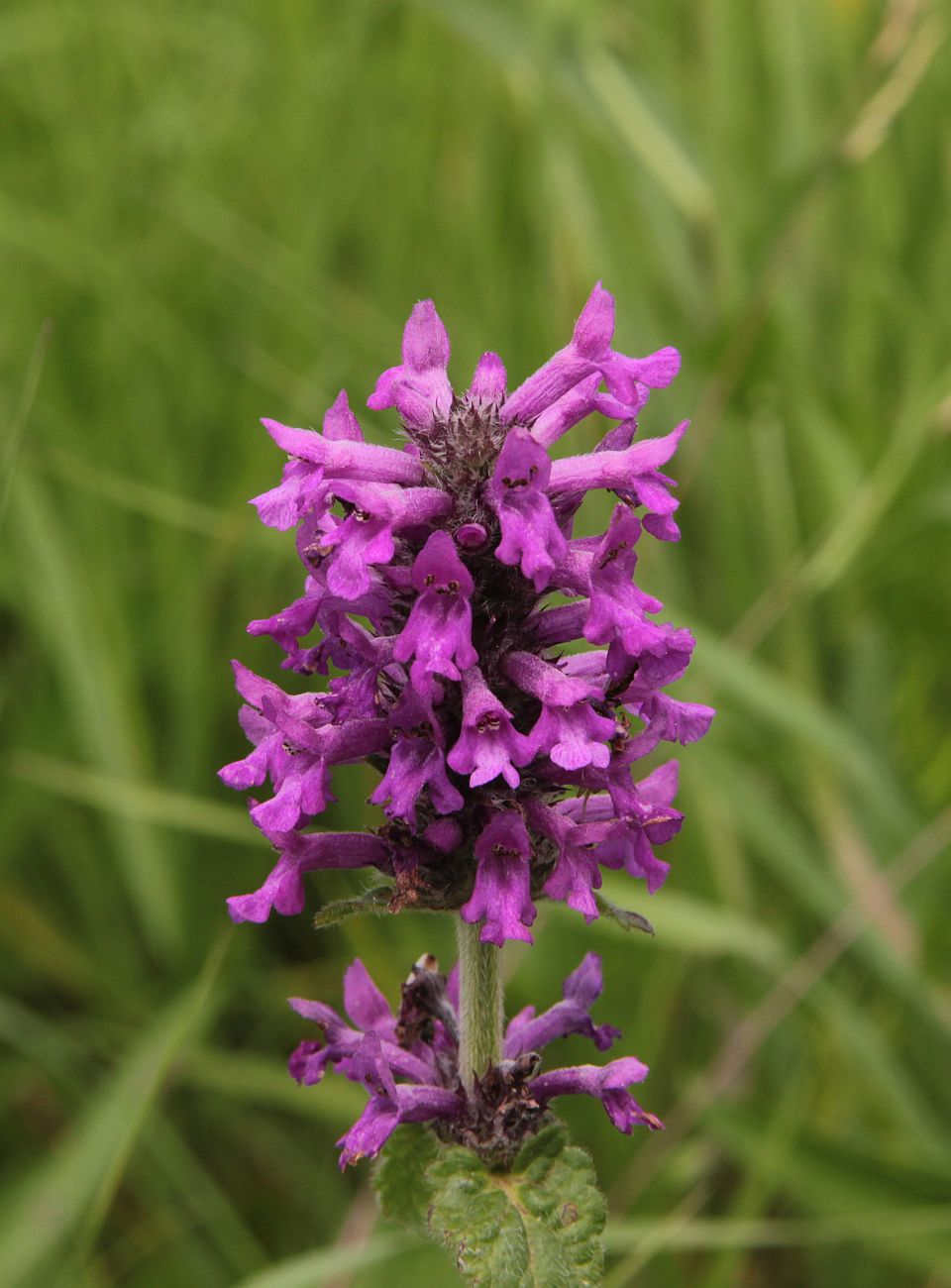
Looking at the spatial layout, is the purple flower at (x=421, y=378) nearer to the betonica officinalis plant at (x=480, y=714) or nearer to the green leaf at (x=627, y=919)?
the betonica officinalis plant at (x=480, y=714)

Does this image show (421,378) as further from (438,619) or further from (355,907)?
(355,907)

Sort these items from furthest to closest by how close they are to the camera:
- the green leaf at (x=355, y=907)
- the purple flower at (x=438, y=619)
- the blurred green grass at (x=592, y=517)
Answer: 1. the blurred green grass at (x=592, y=517)
2. the green leaf at (x=355, y=907)
3. the purple flower at (x=438, y=619)

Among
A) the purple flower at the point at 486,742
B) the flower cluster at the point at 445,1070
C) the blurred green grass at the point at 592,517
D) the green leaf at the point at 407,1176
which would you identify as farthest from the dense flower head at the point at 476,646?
the blurred green grass at the point at 592,517

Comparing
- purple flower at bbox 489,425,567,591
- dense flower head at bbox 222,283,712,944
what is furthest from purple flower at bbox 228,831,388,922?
purple flower at bbox 489,425,567,591

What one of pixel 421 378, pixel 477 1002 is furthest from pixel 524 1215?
pixel 421 378

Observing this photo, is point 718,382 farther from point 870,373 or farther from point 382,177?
point 382,177

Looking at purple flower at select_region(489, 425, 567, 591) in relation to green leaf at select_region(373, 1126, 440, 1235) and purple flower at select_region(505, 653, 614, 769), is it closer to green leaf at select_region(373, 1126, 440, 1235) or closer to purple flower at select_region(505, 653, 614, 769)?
purple flower at select_region(505, 653, 614, 769)
